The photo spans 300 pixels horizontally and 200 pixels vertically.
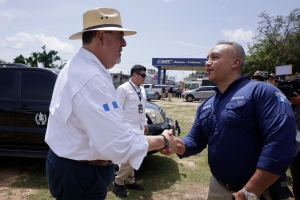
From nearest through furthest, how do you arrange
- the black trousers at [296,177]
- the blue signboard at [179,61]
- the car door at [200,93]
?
the black trousers at [296,177] → the car door at [200,93] → the blue signboard at [179,61]

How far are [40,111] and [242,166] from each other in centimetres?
352

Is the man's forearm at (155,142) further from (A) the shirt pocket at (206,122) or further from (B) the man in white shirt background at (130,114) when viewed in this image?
(B) the man in white shirt background at (130,114)

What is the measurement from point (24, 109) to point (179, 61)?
32.3m

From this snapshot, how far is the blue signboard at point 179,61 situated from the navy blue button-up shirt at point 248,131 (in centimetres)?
3325

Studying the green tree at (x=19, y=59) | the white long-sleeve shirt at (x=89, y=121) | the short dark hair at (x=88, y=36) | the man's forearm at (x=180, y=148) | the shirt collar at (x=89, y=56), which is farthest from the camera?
the green tree at (x=19, y=59)

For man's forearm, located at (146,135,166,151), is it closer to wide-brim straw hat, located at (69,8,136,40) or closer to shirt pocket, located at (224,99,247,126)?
shirt pocket, located at (224,99,247,126)

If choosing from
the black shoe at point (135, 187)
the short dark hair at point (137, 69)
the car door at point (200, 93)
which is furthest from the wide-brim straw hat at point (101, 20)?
the car door at point (200, 93)

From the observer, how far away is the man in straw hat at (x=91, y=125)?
4.27 ft

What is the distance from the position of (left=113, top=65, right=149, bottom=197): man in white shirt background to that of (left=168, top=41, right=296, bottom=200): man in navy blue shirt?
5.73 feet

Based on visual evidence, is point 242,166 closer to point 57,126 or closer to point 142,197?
point 57,126

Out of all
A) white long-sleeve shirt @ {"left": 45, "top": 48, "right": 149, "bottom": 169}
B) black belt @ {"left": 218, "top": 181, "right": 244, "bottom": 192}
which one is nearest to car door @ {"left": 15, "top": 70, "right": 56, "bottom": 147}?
white long-sleeve shirt @ {"left": 45, "top": 48, "right": 149, "bottom": 169}

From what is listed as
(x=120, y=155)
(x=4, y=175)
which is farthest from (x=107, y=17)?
(x=4, y=175)

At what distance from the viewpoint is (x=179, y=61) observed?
A: 34.5 meters

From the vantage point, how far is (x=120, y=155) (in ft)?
4.36
